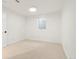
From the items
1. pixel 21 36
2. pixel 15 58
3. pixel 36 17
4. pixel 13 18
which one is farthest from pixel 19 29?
pixel 15 58

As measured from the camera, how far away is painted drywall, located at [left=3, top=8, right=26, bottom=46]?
5.54 meters

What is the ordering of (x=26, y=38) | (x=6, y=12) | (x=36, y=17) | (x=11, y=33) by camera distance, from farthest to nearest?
(x=26, y=38)
(x=36, y=17)
(x=11, y=33)
(x=6, y=12)

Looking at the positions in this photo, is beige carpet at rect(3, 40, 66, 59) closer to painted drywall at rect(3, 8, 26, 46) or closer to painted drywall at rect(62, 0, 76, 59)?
painted drywall at rect(62, 0, 76, 59)

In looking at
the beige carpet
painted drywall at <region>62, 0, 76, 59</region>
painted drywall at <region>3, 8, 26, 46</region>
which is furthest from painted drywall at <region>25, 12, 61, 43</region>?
painted drywall at <region>62, 0, 76, 59</region>

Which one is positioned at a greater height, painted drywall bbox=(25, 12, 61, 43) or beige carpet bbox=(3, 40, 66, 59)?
painted drywall bbox=(25, 12, 61, 43)

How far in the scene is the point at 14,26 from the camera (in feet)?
20.4

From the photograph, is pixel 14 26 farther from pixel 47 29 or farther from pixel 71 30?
pixel 71 30

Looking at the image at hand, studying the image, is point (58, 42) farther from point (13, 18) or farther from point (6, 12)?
point (6, 12)

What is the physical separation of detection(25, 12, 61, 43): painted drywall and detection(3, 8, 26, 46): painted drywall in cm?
59

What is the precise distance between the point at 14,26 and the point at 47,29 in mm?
2497

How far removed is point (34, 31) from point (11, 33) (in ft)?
6.51

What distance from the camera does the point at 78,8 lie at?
3.74 ft

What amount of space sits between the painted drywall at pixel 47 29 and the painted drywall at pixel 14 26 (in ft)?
1.95

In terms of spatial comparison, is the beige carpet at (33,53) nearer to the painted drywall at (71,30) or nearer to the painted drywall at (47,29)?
the painted drywall at (71,30)
